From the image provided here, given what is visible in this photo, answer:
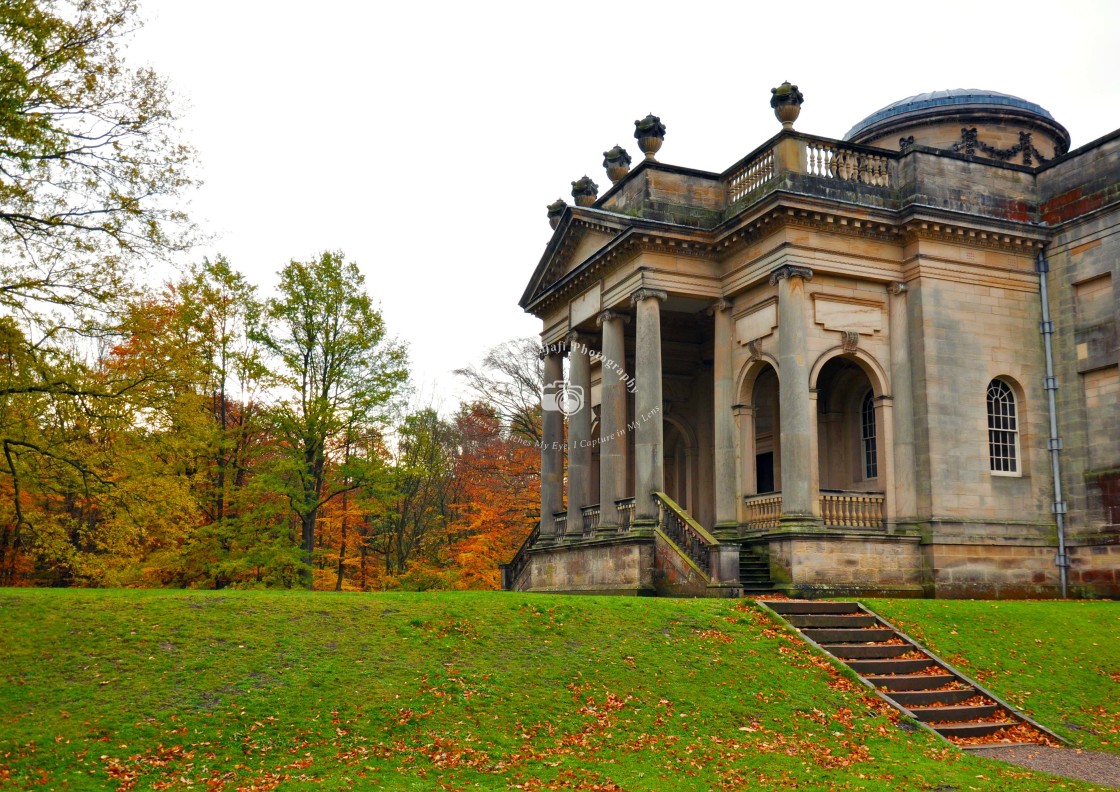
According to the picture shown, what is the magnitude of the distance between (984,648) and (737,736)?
6.46 metres

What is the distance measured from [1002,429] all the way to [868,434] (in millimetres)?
3452

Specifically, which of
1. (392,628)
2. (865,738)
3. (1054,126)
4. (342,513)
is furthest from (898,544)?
(342,513)

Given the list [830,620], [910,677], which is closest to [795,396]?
[830,620]

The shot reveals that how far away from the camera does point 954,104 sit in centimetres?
2966

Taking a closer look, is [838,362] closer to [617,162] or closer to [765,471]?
[765,471]

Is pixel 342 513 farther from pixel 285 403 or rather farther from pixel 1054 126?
pixel 1054 126

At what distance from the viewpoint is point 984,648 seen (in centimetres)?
1595

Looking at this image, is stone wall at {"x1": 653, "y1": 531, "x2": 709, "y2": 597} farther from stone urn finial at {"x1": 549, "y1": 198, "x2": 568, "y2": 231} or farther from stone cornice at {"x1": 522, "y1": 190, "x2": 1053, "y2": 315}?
stone urn finial at {"x1": 549, "y1": 198, "x2": 568, "y2": 231}

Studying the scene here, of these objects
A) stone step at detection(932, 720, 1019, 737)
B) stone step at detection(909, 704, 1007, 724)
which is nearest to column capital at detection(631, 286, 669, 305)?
stone step at detection(909, 704, 1007, 724)

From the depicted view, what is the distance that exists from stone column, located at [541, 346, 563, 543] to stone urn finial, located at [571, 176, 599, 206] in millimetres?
4865

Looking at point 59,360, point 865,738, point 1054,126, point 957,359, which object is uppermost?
point 1054,126

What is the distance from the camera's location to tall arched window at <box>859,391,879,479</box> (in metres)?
25.5

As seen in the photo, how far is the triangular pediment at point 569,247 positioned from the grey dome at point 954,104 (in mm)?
10498

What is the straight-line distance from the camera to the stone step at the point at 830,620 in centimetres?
1650
